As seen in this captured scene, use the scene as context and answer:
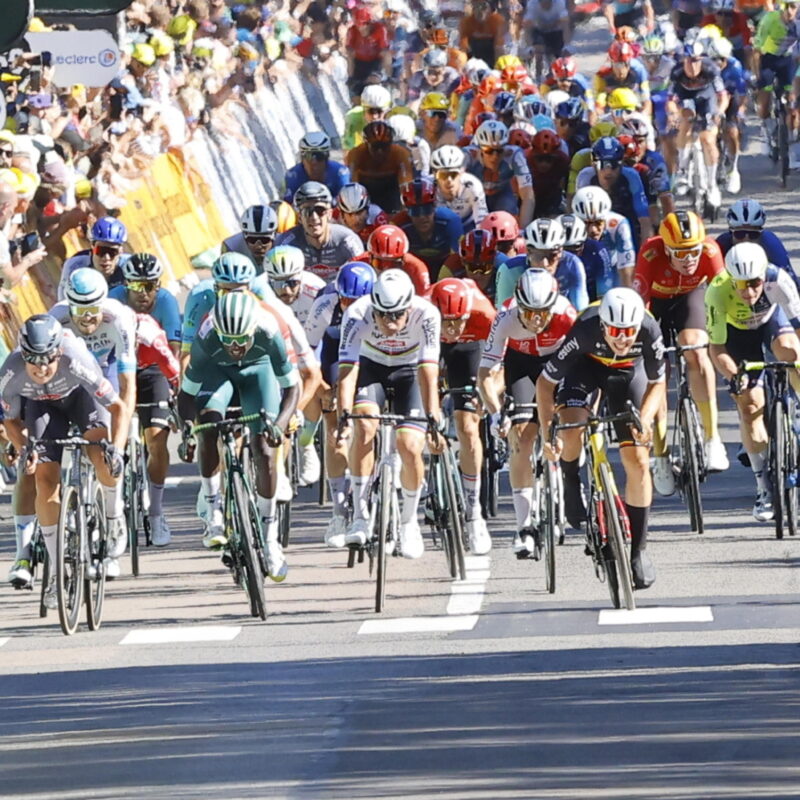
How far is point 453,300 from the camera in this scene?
16719 millimetres

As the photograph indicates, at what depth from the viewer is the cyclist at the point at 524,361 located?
15805mm

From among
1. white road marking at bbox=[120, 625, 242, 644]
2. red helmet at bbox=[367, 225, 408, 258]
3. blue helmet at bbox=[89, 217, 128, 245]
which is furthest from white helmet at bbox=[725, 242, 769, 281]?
white road marking at bbox=[120, 625, 242, 644]

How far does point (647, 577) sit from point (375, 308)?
6.67 ft

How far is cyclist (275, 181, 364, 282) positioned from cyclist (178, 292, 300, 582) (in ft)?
12.2

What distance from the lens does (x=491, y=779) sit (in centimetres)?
1038

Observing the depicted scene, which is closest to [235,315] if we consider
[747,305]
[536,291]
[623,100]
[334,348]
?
[536,291]

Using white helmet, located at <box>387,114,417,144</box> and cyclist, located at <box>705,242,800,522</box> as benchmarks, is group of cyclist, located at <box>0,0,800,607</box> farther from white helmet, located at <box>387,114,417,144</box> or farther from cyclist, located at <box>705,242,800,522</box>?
white helmet, located at <box>387,114,417,144</box>

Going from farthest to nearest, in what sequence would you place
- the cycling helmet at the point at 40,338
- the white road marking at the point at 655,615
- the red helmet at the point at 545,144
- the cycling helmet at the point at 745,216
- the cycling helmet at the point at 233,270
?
1. the red helmet at the point at 545,144
2. the cycling helmet at the point at 745,216
3. the cycling helmet at the point at 233,270
4. the cycling helmet at the point at 40,338
5. the white road marking at the point at 655,615

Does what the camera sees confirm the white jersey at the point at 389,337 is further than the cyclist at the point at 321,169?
No

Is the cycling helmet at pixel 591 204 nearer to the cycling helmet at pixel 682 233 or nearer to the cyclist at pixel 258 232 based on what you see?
the cycling helmet at pixel 682 233

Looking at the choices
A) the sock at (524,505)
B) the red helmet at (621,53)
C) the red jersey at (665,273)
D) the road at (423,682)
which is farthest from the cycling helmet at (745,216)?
the red helmet at (621,53)

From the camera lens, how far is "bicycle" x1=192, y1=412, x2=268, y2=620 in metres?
14.8

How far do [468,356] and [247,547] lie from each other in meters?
2.93

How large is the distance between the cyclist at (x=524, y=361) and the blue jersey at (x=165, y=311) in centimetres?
212
